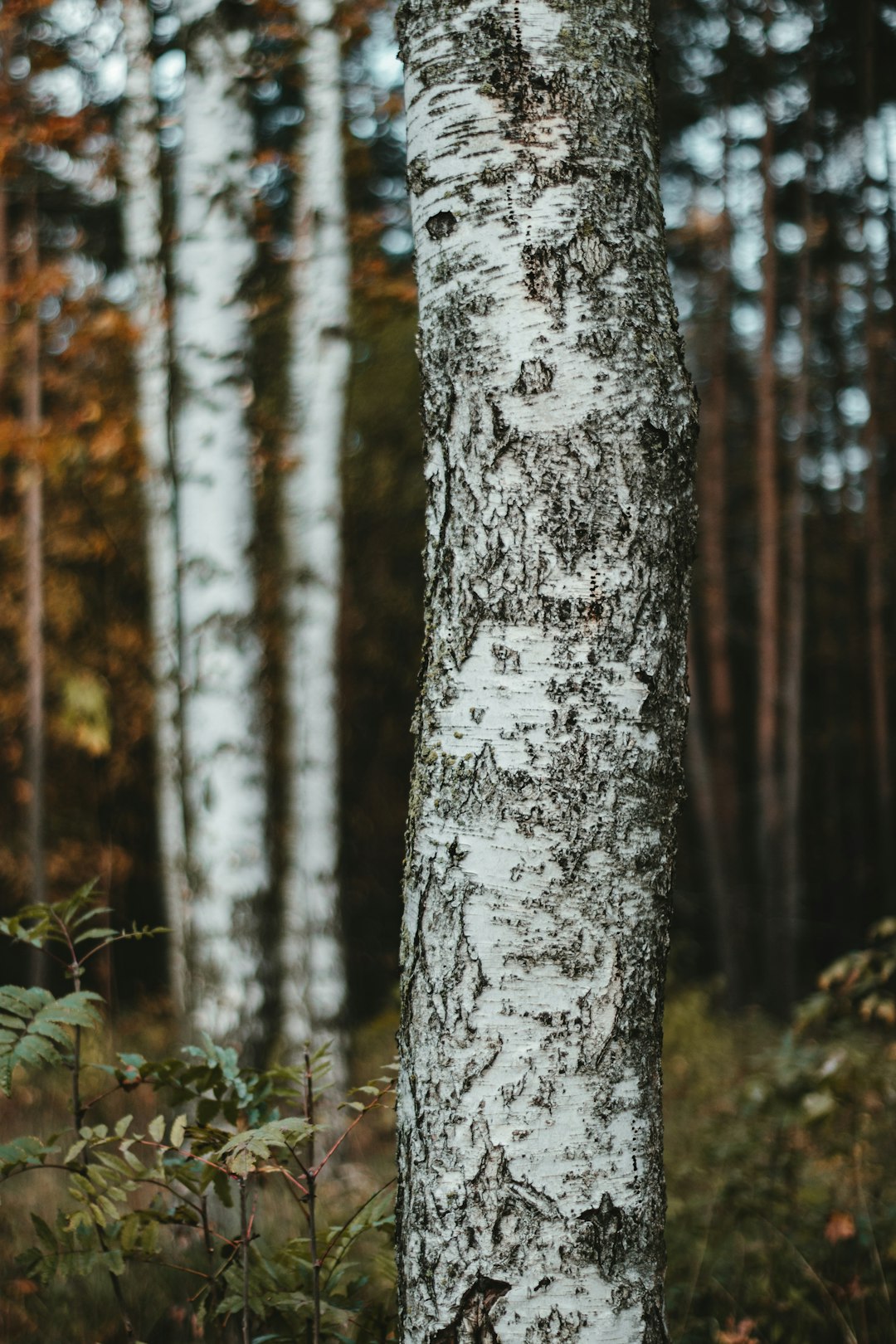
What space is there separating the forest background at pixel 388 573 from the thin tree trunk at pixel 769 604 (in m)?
0.04

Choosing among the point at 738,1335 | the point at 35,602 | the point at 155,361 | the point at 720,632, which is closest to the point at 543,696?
the point at 738,1335

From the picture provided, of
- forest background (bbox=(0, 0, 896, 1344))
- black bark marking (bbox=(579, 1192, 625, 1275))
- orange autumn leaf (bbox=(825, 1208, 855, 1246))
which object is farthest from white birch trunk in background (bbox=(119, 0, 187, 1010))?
black bark marking (bbox=(579, 1192, 625, 1275))

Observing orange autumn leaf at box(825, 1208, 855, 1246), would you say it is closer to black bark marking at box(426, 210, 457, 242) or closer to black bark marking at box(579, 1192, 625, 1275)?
black bark marking at box(579, 1192, 625, 1275)

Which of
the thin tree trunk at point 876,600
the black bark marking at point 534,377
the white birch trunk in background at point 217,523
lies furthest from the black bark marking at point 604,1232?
the thin tree trunk at point 876,600

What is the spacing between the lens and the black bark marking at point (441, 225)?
4.85 feet

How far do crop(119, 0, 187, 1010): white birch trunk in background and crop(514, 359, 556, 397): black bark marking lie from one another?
2768 millimetres

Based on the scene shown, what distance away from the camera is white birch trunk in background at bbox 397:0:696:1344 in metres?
1.33

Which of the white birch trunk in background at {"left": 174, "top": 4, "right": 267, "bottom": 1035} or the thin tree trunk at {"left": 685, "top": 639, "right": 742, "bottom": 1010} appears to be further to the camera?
the thin tree trunk at {"left": 685, "top": 639, "right": 742, "bottom": 1010}

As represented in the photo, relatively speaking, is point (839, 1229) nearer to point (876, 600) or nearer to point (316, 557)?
point (316, 557)

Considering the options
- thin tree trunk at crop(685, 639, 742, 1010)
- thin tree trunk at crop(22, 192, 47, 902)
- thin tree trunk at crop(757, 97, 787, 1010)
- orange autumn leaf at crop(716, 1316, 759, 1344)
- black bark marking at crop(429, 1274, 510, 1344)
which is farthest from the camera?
thin tree trunk at crop(685, 639, 742, 1010)

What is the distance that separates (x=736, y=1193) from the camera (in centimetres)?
302

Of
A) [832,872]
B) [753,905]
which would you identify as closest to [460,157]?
[753,905]

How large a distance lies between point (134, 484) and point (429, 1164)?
23.4 ft

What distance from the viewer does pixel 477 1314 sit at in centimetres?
131
